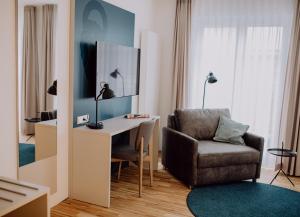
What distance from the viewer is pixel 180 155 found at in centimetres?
365

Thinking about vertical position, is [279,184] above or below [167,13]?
below

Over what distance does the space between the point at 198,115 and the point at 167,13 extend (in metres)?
1.81

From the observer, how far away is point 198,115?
405cm

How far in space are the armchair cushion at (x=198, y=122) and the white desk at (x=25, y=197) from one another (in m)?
2.38

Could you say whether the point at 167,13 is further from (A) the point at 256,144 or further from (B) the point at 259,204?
(B) the point at 259,204

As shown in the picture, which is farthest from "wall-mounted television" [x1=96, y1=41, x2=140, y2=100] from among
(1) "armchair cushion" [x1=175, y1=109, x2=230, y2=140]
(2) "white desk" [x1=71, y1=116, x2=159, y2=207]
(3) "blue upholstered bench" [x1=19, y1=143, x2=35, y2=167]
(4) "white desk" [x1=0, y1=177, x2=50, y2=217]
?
(4) "white desk" [x1=0, y1=177, x2=50, y2=217]

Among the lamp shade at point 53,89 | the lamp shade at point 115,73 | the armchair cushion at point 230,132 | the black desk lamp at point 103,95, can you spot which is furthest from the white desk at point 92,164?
the armchair cushion at point 230,132

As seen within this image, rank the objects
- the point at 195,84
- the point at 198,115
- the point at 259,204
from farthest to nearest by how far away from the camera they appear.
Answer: the point at 195,84 < the point at 198,115 < the point at 259,204

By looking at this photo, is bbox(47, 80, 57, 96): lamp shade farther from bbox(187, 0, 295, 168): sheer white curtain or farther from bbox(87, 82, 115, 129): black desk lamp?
bbox(187, 0, 295, 168): sheer white curtain

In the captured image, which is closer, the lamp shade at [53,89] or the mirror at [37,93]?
the mirror at [37,93]

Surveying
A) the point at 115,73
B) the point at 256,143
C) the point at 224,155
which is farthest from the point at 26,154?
the point at 256,143

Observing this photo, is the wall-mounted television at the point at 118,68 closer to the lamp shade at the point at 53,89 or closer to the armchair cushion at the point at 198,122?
the lamp shade at the point at 53,89

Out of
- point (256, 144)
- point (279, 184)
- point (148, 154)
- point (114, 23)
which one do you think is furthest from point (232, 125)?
point (114, 23)

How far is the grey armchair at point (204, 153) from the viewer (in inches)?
136
